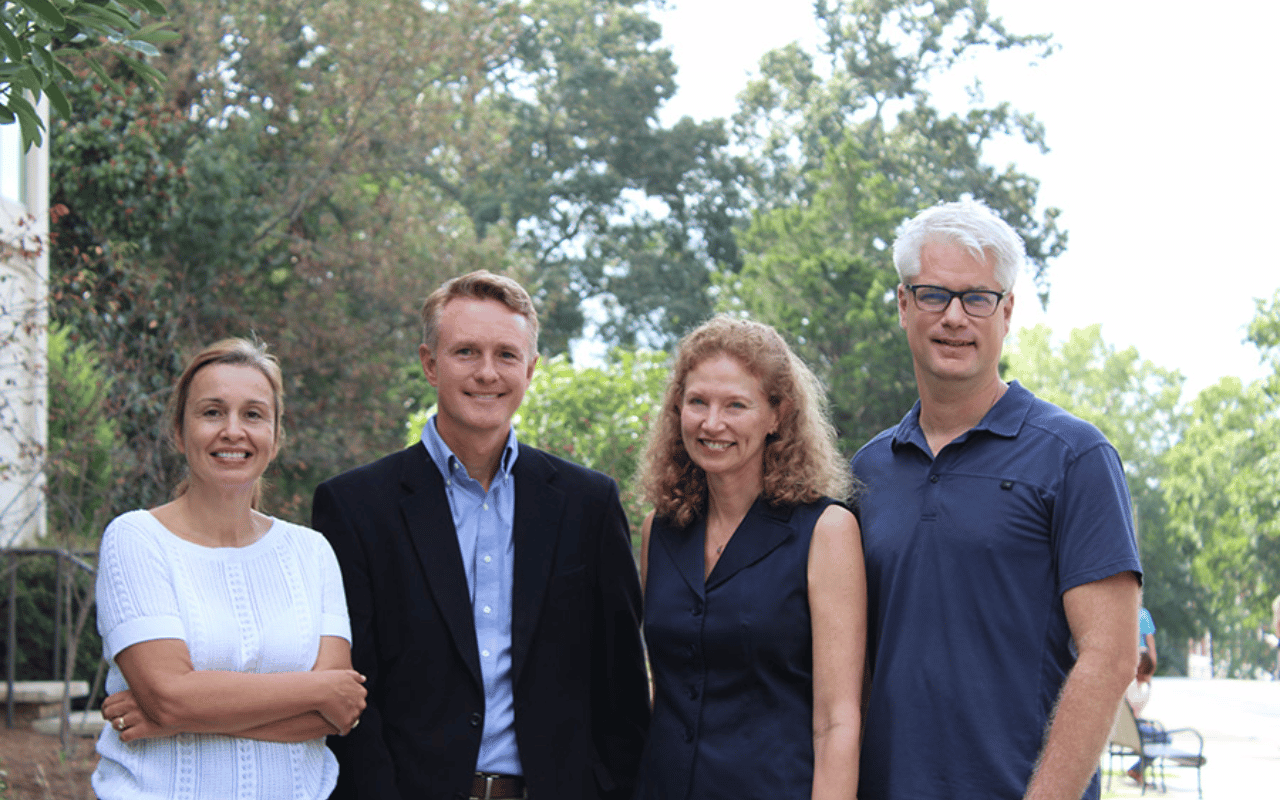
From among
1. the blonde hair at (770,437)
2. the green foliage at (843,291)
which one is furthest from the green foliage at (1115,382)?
the blonde hair at (770,437)

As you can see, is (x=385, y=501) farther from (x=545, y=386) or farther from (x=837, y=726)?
(x=545, y=386)

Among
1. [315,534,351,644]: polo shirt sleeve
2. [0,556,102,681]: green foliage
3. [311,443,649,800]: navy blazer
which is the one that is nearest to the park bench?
[311,443,649,800]: navy blazer

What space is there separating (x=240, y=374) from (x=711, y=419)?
1.24 meters

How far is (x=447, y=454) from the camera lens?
3619 millimetres

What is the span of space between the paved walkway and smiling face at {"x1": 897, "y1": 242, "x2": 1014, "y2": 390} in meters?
11.2

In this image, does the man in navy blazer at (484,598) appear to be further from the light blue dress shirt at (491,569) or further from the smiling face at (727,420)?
the smiling face at (727,420)

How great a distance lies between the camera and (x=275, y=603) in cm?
322

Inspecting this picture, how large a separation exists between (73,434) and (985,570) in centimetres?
971

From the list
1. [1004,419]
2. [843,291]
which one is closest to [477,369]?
[1004,419]

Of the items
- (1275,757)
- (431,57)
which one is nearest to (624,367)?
(431,57)

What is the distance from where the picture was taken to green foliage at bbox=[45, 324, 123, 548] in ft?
37.1

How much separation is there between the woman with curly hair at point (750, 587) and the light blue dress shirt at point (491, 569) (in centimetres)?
39

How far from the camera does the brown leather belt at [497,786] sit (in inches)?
132

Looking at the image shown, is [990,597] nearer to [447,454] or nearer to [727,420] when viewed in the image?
[727,420]
